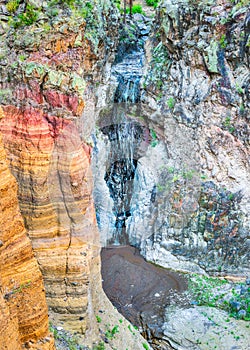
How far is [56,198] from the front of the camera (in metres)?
8.36

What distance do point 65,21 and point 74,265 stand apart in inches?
184

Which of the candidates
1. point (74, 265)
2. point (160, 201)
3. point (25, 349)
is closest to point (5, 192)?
point (25, 349)

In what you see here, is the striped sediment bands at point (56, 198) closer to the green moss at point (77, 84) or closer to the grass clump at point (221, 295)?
the green moss at point (77, 84)

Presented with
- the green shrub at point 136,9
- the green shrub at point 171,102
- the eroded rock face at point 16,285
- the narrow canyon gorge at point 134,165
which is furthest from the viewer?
the green shrub at point 136,9

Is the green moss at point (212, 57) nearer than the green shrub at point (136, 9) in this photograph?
Yes

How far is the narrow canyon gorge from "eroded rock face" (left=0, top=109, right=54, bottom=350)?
78.2 inches

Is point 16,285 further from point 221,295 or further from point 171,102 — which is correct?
point 171,102

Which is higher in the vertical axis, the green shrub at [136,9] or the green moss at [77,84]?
the green shrub at [136,9]

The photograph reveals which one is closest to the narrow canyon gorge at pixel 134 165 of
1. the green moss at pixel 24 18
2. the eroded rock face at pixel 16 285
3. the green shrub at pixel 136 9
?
the green moss at pixel 24 18

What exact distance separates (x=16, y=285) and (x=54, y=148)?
2914 mm

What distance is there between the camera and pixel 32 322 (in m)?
6.20

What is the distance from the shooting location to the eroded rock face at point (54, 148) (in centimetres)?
793

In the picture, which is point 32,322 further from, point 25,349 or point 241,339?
point 241,339

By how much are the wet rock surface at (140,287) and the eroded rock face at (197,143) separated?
824 mm
